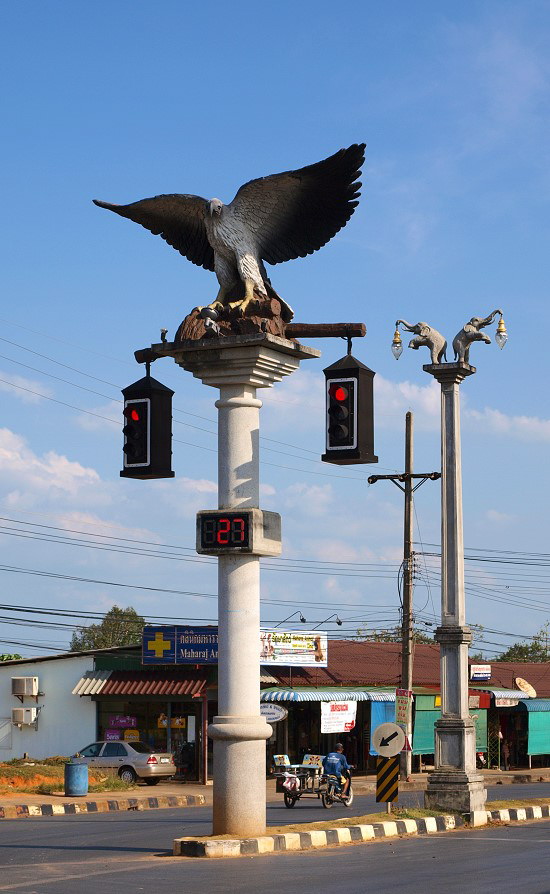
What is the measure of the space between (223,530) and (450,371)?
7223 millimetres

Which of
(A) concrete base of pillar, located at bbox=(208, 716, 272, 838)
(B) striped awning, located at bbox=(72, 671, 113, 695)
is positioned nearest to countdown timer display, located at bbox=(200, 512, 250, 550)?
(A) concrete base of pillar, located at bbox=(208, 716, 272, 838)

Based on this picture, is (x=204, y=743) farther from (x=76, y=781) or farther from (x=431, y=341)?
(x=431, y=341)

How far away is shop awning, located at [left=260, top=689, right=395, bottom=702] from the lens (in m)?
38.1

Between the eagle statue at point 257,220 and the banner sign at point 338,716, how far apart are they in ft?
76.8

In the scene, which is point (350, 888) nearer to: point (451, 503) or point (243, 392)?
point (243, 392)

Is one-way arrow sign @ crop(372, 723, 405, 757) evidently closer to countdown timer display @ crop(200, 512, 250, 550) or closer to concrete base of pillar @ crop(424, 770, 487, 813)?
concrete base of pillar @ crop(424, 770, 487, 813)

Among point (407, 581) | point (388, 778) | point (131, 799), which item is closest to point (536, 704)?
point (407, 581)

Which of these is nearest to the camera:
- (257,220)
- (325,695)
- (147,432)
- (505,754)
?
(147,432)

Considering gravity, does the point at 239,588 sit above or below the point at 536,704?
above

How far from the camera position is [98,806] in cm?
2939

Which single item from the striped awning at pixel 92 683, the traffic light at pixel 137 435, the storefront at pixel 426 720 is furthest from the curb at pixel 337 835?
the storefront at pixel 426 720

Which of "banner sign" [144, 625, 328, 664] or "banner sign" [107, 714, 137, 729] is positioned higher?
"banner sign" [144, 625, 328, 664]

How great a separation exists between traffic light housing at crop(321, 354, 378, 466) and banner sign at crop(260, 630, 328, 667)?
22.7 meters

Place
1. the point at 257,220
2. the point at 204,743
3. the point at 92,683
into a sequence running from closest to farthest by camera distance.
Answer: the point at 257,220 → the point at 204,743 → the point at 92,683
